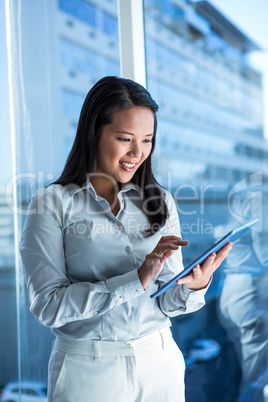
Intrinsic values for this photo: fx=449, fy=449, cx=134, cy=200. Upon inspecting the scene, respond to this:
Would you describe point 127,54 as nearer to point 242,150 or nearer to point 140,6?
point 140,6

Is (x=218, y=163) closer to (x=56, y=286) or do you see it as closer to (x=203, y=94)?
(x=203, y=94)

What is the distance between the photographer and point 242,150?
1796mm

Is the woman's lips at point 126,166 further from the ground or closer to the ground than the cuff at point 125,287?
further from the ground

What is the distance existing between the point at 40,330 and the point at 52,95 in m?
1.15

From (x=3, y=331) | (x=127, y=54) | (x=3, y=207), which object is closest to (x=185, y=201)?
(x=127, y=54)

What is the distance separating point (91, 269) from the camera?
124 centimetres

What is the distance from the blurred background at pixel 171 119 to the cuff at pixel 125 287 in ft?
2.51

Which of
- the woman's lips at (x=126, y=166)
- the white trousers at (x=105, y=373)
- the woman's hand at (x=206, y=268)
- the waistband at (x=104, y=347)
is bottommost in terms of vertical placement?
the white trousers at (x=105, y=373)

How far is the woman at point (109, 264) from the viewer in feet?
3.85

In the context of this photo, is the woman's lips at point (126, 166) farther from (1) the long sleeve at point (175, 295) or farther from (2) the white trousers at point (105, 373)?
(2) the white trousers at point (105, 373)

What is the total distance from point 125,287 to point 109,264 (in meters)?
0.12

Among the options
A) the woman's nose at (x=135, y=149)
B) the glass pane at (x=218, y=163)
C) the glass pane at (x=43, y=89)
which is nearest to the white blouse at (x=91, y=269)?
the woman's nose at (x=135, y=149)

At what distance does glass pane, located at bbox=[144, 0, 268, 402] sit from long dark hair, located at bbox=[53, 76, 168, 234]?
0.54 meters

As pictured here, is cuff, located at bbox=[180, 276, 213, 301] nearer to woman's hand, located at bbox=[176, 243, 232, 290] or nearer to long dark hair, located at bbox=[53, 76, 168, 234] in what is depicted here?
woman's hand, located at bbox=[176, 243, 232, 290]
